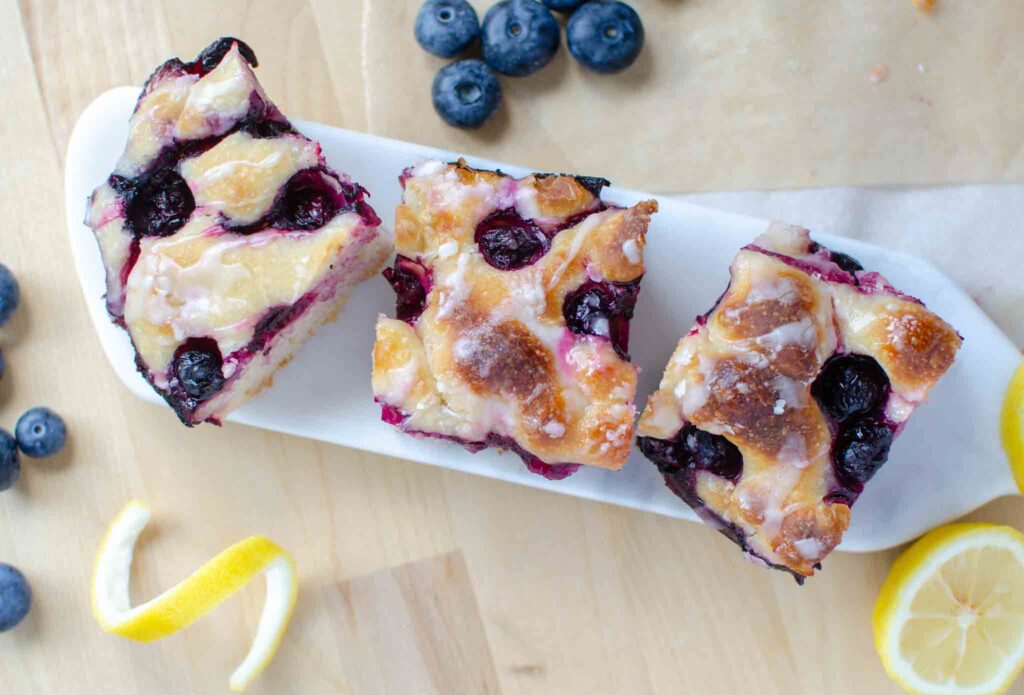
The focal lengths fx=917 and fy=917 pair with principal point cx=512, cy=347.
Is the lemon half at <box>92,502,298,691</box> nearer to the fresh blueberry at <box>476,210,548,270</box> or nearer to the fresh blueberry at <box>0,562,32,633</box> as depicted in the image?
the fresh blueberry at <box>0,562,32,633</box>

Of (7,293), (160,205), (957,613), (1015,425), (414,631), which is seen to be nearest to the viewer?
(160,205)

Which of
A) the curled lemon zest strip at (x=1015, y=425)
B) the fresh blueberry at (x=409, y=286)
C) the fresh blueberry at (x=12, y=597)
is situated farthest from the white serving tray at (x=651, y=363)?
the fresh blueberry at (x=12, y=597)

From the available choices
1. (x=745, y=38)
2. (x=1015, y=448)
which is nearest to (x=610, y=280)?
(x=745, y=38)

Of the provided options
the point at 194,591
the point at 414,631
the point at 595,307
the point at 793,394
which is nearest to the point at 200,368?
the point at 194,591

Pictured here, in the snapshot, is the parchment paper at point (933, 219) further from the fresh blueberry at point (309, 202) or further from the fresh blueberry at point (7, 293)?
the fresh blueberry at point (7, 293)

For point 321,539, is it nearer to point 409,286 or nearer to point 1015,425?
point 409,286

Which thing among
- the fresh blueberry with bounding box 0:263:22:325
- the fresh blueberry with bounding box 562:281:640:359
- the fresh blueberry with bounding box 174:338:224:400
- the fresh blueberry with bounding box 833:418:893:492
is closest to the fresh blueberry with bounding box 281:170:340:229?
the fresh blueberry with bounding box 174:338:224:400
